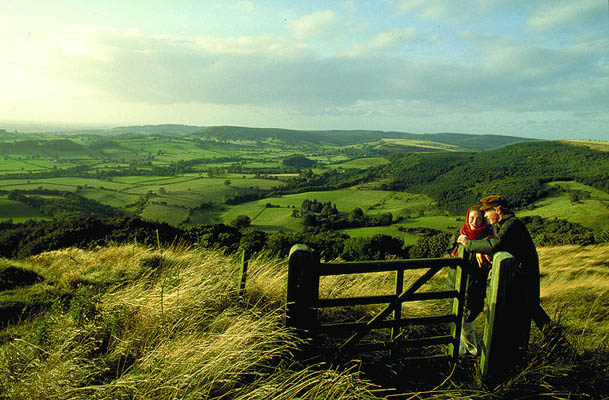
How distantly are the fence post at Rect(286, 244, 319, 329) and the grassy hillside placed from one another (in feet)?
0.64

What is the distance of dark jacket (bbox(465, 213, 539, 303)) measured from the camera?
3.80 metres

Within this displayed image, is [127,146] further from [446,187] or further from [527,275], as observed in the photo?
[527,275]

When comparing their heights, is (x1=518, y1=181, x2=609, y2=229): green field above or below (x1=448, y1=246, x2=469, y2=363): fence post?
below

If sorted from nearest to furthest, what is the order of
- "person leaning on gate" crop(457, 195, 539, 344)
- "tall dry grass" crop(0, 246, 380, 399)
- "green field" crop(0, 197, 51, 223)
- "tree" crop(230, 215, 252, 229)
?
"tall dry grass" crop(0, 246, 380, 399) < "person leaning on gate" crop(457, 195, 539, 344) < "green field" crop(0, 197, 51, 223) < "tree" crop(230, 215, 252, 229)

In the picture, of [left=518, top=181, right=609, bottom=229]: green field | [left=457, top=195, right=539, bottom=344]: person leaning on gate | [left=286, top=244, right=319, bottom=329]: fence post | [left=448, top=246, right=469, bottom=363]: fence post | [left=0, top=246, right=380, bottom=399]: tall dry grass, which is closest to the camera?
[left=0, top=246, right=380, bottom=399]: tall dry grass

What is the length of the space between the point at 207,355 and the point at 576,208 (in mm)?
78350

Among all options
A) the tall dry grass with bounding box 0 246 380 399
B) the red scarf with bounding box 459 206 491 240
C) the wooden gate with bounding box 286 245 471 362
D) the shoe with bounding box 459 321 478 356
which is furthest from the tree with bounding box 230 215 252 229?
the wooden gate with bounding box 286 245 471 362

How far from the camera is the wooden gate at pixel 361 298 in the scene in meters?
3.48

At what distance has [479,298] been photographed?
13.4ft

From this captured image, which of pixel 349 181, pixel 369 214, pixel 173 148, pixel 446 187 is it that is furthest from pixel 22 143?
pixel 446 187

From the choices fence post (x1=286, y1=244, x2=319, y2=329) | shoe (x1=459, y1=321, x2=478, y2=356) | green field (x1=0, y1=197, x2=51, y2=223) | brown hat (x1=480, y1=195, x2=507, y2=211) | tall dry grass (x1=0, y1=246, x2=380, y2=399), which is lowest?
green field (x1=0, y1=197, x2=51, y2=223)

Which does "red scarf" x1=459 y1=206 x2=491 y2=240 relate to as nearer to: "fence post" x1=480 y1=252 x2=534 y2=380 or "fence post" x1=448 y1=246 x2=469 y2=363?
"fence post" x1=448 y1=246 x2=469 y2=363

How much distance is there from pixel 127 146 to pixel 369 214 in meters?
135

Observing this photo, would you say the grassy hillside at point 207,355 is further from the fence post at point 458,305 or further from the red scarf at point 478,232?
the red scarf at point 478,232
